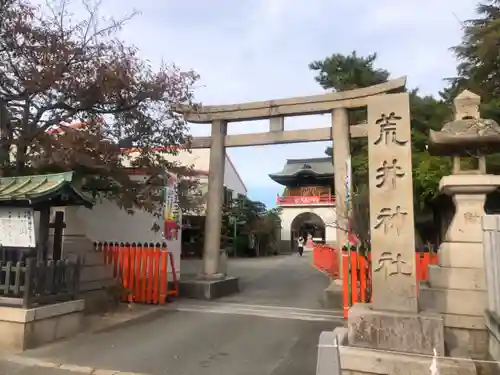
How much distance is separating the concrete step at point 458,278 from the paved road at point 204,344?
2.09 m

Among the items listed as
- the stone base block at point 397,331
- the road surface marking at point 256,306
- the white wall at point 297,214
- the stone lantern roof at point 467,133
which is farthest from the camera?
the white wall at point 297,214

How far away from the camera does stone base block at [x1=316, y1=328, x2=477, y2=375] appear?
4.29 meters

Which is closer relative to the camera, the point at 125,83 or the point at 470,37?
the point at 125,83

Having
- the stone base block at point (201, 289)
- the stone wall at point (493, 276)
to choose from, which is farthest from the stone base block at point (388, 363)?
the stone base block at point (201, 289)

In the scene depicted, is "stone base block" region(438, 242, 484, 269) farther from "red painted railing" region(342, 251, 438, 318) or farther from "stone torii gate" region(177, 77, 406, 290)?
"stone torii gate" region(177, 77, 406, 290)

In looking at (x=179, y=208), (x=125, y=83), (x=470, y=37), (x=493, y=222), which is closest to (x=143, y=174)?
(x=179, y=208)

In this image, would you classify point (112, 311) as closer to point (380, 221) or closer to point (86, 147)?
point (86, 147)

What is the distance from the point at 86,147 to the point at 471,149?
7.27m

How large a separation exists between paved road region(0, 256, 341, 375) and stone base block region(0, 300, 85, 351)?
223 mm

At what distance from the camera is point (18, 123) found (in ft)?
27.9

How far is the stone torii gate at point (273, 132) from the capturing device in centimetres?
1035

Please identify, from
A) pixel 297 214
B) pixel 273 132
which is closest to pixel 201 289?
pixel 273 132

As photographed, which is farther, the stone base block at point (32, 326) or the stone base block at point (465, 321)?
the stone base block at point (32, 326)

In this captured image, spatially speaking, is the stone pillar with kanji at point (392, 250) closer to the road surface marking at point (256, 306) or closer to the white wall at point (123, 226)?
the road surface marking at point (256, 306)
